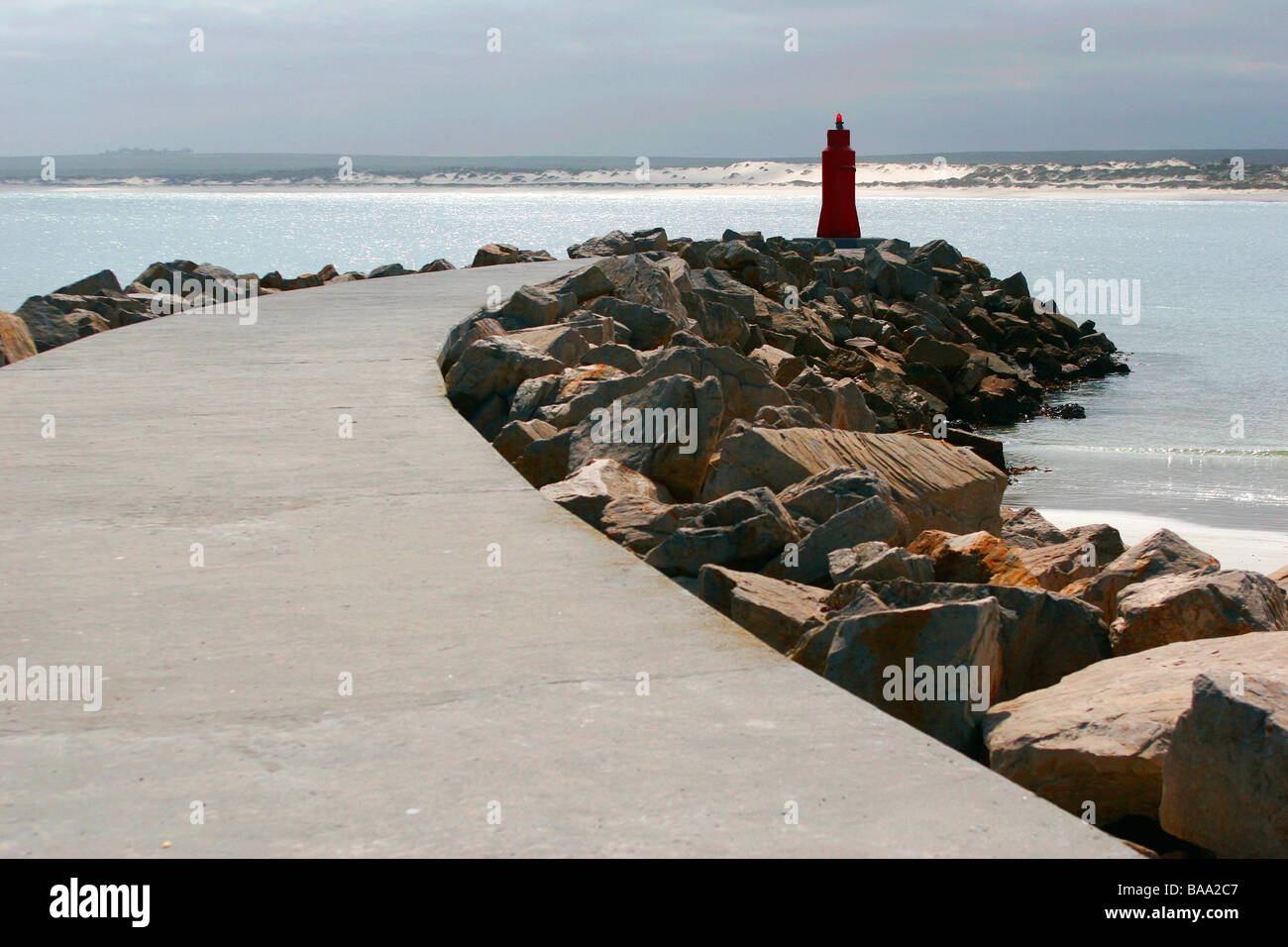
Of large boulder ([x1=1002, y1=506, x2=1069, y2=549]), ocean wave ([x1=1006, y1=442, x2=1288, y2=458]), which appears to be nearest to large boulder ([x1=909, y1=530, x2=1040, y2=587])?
large boulder ([x1=1002, y1=506, x2=1069, y2=549])

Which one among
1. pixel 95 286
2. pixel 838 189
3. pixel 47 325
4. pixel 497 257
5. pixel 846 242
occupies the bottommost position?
pixel 47 325

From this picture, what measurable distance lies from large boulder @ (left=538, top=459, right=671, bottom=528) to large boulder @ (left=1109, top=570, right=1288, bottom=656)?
5.24ft

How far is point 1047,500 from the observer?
27.5 feet

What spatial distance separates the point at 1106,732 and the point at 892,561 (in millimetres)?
1088

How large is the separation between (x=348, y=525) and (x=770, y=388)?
294cm

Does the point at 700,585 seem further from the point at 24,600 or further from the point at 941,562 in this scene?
the point at 24,600

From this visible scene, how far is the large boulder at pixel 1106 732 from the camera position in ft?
8.09

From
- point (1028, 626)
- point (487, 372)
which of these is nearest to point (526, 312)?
point (487, 372)

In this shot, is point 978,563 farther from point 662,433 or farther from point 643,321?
point 643,321

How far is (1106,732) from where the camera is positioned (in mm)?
2531

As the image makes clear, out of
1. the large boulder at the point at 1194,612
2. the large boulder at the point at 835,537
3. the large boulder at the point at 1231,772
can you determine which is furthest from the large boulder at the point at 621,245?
the large boulder at the point at 1231,772

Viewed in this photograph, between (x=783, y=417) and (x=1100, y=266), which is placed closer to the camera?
(x=783, y=417)

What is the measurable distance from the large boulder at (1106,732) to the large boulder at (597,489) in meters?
1.65
